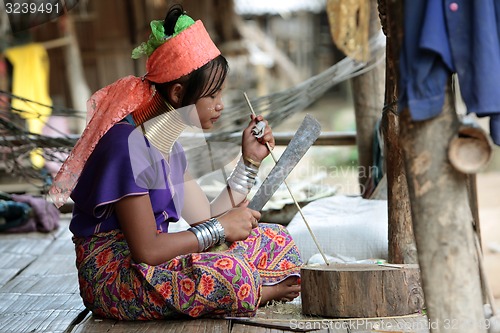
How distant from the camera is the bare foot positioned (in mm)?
2635

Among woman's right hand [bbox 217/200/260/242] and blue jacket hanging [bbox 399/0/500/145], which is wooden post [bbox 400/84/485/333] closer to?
blue jacket hanging [bbox 399/0/500/145]

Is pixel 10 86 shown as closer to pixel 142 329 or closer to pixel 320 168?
pixel 320 168

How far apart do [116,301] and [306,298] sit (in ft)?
2.01

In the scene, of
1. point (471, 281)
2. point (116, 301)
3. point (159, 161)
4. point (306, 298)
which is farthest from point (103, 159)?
point (471, 281)

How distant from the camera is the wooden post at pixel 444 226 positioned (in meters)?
1.71

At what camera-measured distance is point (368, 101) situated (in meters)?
4.37

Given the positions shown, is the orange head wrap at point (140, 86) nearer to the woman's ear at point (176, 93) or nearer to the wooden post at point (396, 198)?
the woman's ear at point (176, 93)

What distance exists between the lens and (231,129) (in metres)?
4.41

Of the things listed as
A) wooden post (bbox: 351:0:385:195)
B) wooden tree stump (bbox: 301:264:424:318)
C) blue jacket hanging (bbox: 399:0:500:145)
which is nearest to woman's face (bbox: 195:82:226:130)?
wooden tree stump (bbox: 301:264:424:318)

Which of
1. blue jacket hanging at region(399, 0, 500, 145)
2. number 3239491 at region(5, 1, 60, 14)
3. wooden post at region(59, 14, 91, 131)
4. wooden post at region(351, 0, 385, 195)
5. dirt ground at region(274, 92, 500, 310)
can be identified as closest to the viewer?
blue jacket hanging at region(399, 0, 500, 145)

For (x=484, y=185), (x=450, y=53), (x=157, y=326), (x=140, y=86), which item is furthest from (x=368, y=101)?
(x=484, y=185)

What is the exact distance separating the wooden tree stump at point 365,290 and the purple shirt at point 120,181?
0.53 meters

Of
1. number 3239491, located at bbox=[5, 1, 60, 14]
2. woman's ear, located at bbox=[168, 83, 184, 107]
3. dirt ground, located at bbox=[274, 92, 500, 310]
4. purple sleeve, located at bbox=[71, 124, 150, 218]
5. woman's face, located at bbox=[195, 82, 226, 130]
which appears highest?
number 3239491, located at bbox=[5, 1, 60, 14]

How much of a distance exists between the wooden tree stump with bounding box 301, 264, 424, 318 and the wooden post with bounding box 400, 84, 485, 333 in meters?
0.64
